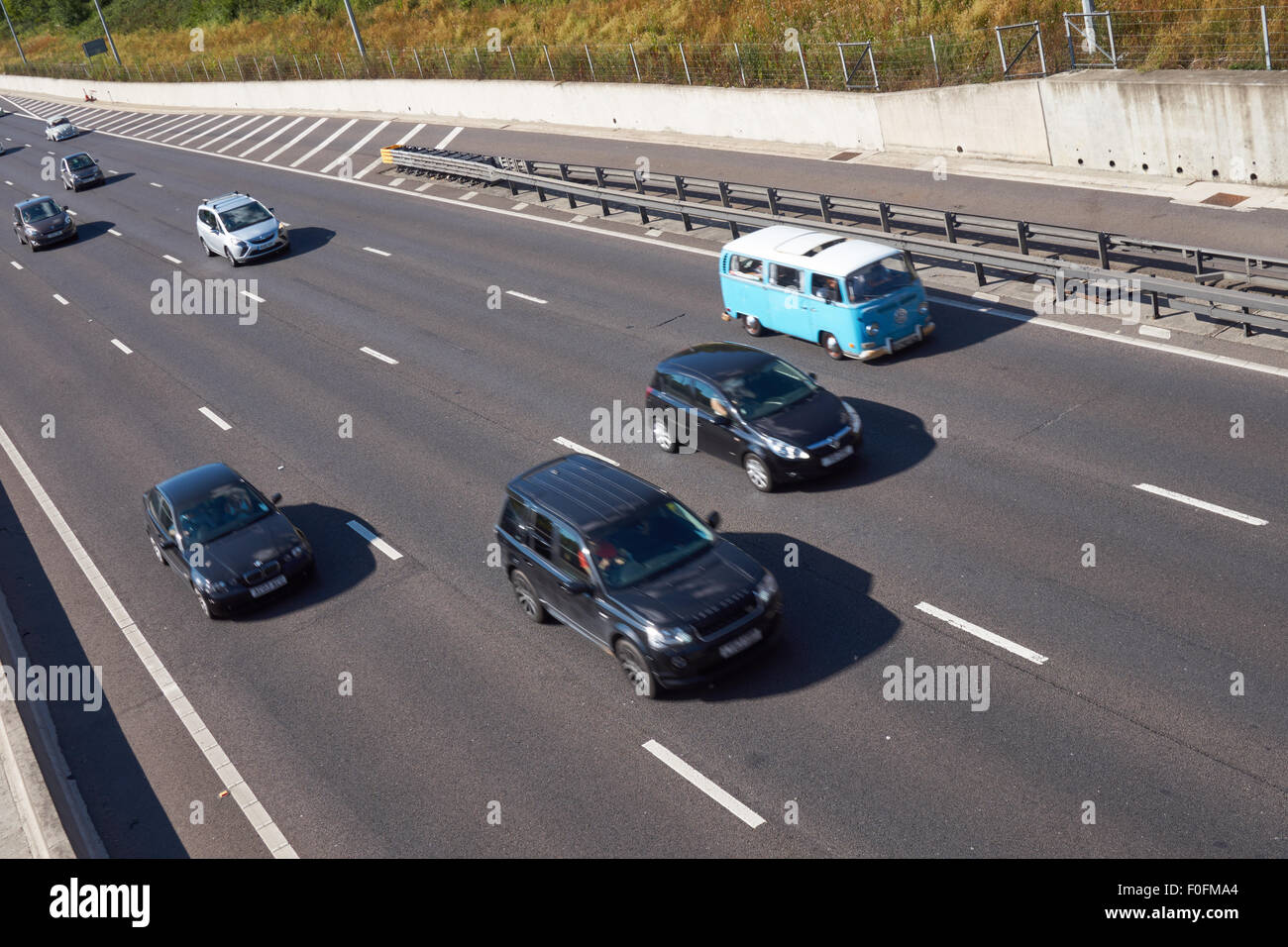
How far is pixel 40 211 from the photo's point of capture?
130 feet

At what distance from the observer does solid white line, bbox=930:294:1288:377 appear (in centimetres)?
1603

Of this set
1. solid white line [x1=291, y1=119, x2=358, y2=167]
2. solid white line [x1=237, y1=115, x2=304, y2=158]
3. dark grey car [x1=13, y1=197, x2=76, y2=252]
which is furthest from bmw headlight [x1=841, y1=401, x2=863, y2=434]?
solid white line [x1=237, y1=115, x2=304, y2=158]

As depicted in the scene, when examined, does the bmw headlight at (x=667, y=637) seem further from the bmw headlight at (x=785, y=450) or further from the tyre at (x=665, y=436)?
the tyre at (x=665, y=436)

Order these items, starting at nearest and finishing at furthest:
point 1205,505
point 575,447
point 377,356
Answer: point 1205,505
point 575,447
point 377,356

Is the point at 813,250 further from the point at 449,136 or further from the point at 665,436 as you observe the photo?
the point at 449,136

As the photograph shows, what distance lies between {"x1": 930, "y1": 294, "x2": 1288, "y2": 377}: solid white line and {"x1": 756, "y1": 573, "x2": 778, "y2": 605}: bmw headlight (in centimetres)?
840

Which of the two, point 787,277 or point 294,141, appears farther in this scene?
point 294,141

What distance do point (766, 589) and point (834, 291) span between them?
7.80 metres

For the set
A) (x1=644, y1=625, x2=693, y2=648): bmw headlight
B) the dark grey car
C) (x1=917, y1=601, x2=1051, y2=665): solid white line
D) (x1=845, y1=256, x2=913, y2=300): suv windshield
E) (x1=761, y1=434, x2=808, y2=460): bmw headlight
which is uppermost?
the dark grey car

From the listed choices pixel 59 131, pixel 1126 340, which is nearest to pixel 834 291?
pixel 1126 340

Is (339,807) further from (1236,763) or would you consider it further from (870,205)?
(870,205)

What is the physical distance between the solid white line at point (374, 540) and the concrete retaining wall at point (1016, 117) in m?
18.1

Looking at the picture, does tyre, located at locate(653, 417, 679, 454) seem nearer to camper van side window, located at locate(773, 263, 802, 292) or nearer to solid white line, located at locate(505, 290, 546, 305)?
camper van side window, located at locate(773, 263, 802, 292)

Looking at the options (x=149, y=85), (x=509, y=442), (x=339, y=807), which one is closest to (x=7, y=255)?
(x=509, y=442)
